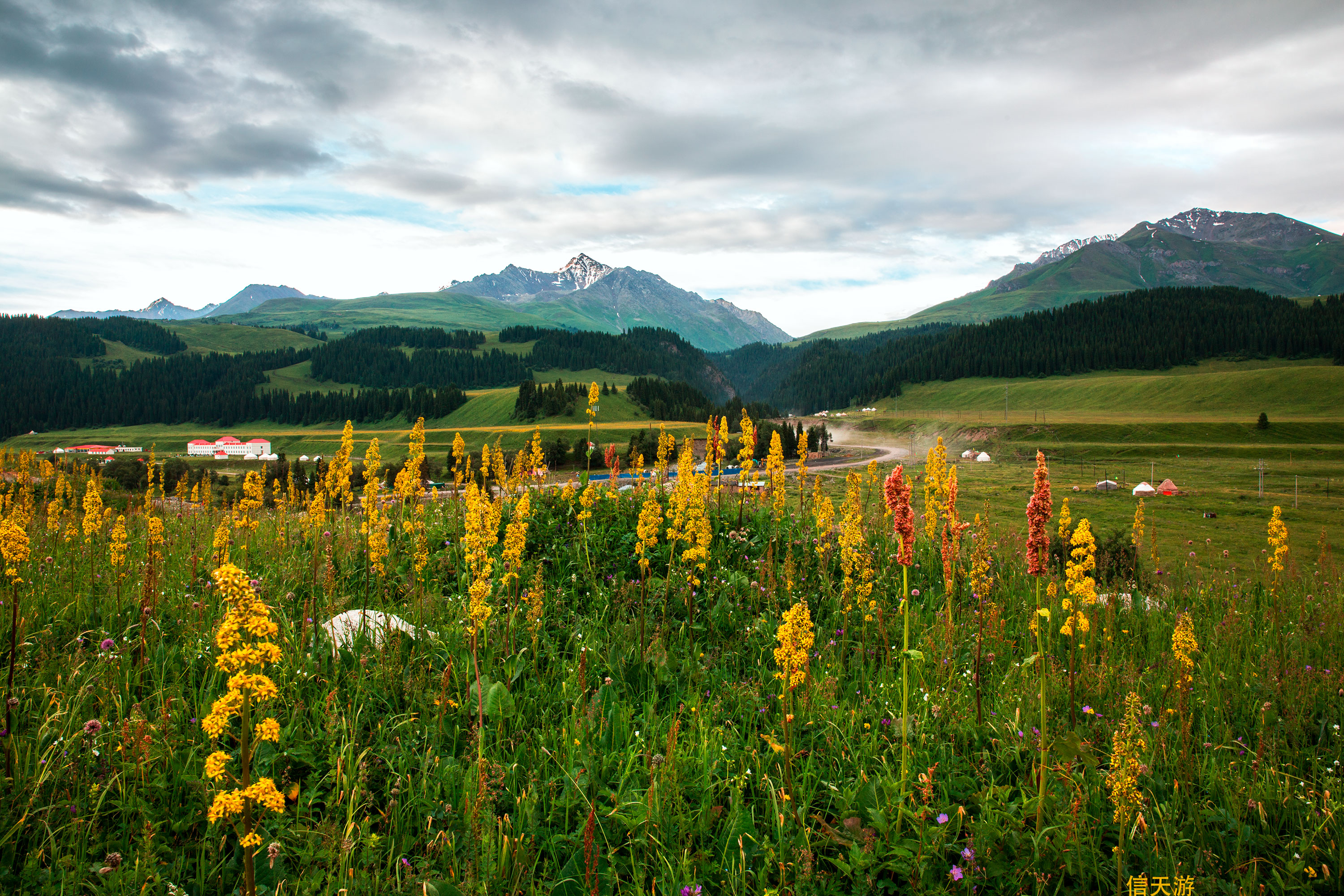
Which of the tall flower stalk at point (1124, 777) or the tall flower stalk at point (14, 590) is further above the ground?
the tall flower stalk at point (14, 590)

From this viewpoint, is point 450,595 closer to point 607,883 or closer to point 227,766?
point 227,766

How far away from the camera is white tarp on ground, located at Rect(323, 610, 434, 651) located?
609 cm

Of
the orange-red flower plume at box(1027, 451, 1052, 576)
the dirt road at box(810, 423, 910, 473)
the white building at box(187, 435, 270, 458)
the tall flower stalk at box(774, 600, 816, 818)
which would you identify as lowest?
the dirt road at box(810, 423, 910, 473)

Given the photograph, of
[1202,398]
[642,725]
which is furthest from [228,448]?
[1202,398]

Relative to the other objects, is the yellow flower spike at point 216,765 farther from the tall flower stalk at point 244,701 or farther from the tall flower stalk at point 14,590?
the tall flower stalk at point 14,590

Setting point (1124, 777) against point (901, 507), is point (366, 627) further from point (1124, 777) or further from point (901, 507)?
point (1124, 777)

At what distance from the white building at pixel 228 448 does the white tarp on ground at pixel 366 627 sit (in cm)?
20220

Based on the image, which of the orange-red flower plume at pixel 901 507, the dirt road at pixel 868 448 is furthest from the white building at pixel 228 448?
the orange-red flower plume at pixel 901 507

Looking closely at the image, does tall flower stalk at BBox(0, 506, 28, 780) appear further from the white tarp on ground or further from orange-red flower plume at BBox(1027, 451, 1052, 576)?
orange-red flower plume at BBox(1027, 451, 1052, 576)

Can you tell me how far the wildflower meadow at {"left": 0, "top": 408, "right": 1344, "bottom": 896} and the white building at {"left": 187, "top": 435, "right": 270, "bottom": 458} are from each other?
200674 mm

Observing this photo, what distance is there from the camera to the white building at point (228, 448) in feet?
570

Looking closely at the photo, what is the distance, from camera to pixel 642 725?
206 inches

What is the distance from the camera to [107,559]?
802 cm

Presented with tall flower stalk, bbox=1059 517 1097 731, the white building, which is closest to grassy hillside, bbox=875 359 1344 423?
tall flower stalk, bbox=1059 517 1097 731
